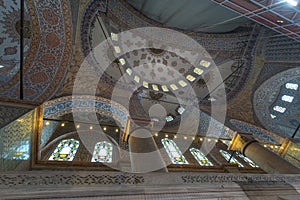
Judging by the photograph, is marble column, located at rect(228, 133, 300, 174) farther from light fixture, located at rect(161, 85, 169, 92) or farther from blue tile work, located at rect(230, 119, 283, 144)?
light fixture, located at rect(161, 85, 169, 92)

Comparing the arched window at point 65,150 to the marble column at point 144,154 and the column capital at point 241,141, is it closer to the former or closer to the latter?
the marble column at point 144,154

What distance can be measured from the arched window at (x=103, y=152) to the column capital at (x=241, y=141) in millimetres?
4869

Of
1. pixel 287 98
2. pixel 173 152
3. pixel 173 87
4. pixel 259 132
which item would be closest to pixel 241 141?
pixel 259 132

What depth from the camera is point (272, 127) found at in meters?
7.78

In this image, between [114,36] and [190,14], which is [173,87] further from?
[114,36]

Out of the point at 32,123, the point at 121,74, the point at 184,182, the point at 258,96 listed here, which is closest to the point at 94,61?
the point at 121,74

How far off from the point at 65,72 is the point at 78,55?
79 centimetres

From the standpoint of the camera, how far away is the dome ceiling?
24.0ft

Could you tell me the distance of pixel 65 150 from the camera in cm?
665

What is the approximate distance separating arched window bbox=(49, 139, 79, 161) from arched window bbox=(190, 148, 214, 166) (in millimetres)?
5288

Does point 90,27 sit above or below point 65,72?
above

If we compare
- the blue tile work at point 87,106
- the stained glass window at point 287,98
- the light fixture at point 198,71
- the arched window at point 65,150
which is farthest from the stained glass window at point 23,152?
the stained glass window at point 287,98

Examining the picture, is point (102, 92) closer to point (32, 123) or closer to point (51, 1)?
point (32, 123)

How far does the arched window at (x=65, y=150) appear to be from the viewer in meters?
6.02
